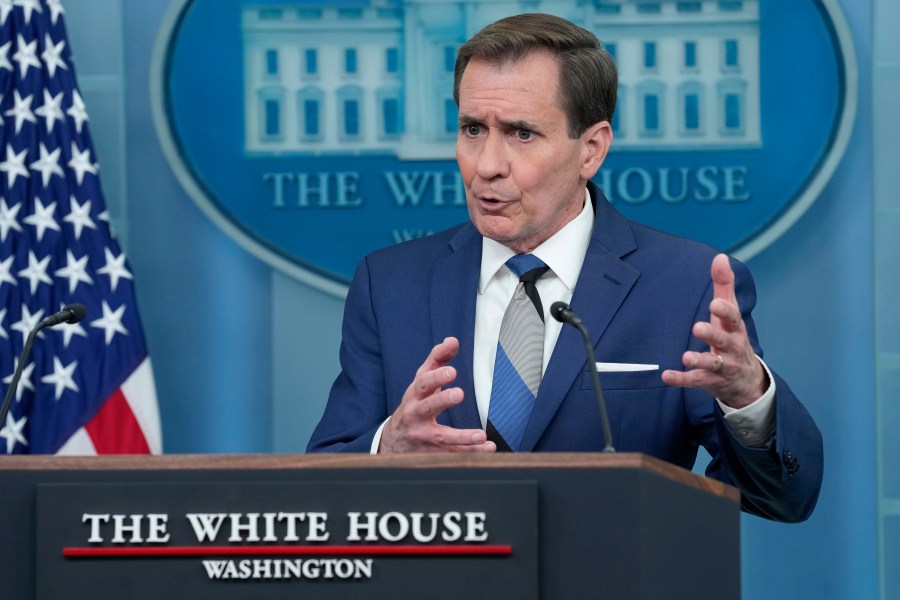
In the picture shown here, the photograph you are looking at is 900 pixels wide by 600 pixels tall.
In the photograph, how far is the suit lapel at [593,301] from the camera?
251cm

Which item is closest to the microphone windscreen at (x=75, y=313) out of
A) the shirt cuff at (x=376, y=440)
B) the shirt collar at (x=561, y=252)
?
the shirt cuff at (x=376, y=440)

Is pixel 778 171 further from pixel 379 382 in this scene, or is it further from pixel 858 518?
pixel 379 382

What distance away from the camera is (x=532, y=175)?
2.68 meters

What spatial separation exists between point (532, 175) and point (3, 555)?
1.24m

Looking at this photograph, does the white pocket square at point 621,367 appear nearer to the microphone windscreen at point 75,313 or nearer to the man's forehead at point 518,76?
the man's forehead at point 518,76

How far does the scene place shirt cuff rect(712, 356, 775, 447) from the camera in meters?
2.25

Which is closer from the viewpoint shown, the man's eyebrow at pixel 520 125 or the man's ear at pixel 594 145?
the man's eyebrow at pixel 520 125

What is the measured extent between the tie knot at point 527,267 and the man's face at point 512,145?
4cm

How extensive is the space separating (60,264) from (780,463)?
89.4 inches

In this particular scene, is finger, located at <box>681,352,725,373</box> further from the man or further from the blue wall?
the blue wall

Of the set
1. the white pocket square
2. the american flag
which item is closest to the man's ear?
the white pocket square

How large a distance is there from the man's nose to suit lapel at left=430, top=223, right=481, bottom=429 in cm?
22

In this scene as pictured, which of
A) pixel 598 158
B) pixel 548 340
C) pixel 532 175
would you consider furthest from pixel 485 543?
pixel 598 158

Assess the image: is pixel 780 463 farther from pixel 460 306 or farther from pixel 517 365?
pixel 460 306
